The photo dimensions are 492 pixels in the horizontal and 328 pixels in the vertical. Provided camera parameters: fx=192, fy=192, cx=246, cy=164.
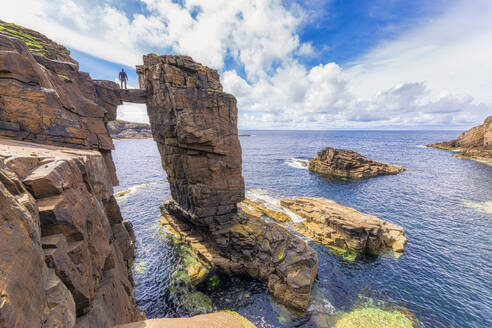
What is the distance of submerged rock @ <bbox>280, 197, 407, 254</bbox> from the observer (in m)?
27.2

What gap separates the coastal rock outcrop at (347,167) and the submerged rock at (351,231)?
3203 centimetres

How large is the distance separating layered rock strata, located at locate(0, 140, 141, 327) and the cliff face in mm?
23

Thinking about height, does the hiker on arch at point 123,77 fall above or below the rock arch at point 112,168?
above

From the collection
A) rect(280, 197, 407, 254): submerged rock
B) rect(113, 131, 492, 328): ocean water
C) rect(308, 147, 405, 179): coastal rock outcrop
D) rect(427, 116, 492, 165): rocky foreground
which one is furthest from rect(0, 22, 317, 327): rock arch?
rect(427, 116, 492, 165): rocky foreground

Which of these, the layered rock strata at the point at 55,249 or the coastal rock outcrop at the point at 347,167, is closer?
the layered rock strata at the point at 55,249

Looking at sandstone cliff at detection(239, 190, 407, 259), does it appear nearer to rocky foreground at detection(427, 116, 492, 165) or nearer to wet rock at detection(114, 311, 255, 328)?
wet rock at detection(114, 311, 255, 328)

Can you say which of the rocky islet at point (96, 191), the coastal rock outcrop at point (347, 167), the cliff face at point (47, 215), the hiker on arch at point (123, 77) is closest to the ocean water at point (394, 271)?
the rocky islet at point (96, 191)

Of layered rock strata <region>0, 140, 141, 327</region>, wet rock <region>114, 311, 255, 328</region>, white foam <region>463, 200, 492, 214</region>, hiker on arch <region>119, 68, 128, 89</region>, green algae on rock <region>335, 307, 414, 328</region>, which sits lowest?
green algae on rock <region>335, 307, 414, 328</region>

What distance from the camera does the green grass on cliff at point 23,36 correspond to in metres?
17.3

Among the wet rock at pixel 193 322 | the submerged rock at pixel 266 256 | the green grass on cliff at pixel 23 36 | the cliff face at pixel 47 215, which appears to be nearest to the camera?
the cliff face at pixel 47 215

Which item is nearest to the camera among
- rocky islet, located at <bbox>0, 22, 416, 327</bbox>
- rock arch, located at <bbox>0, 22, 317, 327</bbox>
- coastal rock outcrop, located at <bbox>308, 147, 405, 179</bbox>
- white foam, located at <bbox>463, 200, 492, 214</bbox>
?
rocky islet, located at <bbox>0, 22, 416, 327</bbox>

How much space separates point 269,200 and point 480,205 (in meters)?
43.3

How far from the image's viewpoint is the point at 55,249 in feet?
20.6

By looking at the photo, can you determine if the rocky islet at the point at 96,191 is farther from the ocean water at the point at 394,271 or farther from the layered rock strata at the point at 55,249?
the ocean water at the point at 394,271
